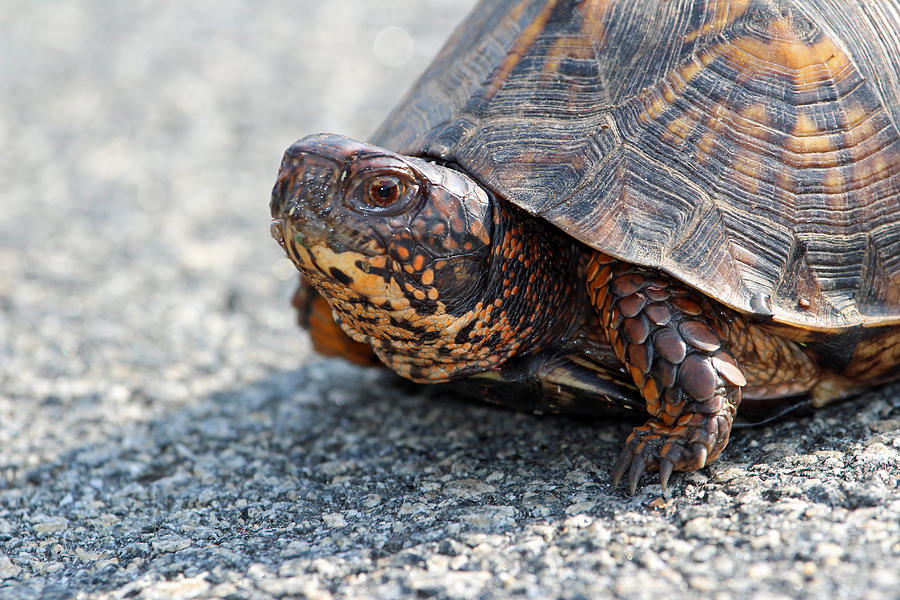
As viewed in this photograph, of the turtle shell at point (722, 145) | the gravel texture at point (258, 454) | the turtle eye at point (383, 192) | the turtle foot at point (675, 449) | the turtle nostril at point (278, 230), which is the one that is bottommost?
the gravel texture at point (258, 454)

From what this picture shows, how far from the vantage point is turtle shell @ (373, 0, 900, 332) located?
7.09 ft

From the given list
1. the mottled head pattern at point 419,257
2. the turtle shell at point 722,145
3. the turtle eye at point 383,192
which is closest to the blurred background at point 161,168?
the mottled head pattern at point 419,257

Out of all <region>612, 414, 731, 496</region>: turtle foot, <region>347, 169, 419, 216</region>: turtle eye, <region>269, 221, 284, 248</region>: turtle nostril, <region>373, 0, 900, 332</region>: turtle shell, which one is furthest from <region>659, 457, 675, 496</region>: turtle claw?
<region>269, 221, 284, 248</region>: turtle nostril

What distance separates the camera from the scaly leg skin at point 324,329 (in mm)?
2861

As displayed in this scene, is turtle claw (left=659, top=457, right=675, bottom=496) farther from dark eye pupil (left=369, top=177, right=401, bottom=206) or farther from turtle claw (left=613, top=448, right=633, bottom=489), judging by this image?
dark eye pupil (left=369, top=177, right=401, bottom=206)

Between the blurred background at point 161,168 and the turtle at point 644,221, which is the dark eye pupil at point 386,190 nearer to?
the turtle at point 644,221

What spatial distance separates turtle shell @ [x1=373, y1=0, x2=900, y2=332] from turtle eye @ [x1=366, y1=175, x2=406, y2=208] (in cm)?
34

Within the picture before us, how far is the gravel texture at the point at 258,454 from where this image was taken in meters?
1.74

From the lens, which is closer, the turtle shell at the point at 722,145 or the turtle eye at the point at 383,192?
the turtle eye at the point at 383,192

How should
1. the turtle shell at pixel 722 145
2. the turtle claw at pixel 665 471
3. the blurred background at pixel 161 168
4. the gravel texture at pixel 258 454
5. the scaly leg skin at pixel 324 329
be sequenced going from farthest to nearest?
the blurred background at pixel 161 168, the scaly leg skin at pixel 324 329, the turtle shell at pixel 722 145, the turtle claw at pixel 665 471, the gravel texture at pixel 258 454

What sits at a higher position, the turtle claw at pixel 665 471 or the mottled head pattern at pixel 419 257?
the mottled head pattern at pixel 419 257

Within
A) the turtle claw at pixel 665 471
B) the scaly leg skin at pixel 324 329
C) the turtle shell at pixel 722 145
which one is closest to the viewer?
the turtle claw at pixel 665 471

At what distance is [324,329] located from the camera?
2936mm

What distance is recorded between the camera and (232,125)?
555cm
